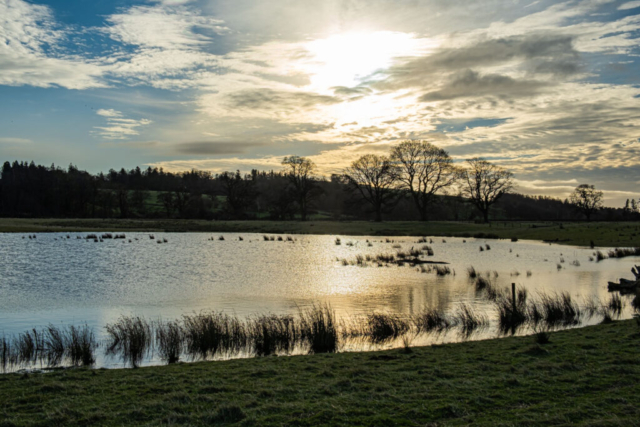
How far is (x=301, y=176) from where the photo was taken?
9975cm

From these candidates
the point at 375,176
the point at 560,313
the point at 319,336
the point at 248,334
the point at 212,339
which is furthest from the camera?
the point at 375,176

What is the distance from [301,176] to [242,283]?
75.6 metres

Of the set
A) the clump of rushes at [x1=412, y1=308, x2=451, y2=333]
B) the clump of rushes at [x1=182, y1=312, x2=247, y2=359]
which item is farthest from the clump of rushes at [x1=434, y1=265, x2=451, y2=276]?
the clump of rushes at [x1=182, y1=312, x2=247, y2=359]

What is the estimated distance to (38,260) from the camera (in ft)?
111

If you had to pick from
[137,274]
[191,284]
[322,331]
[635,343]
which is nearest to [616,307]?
[635,343]

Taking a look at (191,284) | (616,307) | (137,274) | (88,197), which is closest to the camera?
(616,307)

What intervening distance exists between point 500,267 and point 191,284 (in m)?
21.5

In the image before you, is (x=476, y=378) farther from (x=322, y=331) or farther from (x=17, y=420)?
(x=17, y=420)

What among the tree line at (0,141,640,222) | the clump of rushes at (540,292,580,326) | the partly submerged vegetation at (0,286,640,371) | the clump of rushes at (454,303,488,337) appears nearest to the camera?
the partly submerged vegetation at (0,286,640,371)

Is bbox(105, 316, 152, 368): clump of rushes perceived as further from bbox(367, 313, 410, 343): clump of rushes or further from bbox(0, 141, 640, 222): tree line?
bbox(0, 141, 640, 222): tree line

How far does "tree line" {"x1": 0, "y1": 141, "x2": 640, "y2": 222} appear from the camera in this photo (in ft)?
287

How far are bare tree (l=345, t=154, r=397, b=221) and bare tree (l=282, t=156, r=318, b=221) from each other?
12055 mm

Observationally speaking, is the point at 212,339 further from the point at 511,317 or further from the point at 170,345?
the point at 511,317

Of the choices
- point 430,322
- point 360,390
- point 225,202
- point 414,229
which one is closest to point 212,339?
point 360,390
